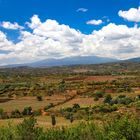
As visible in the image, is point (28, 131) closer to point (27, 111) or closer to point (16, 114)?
point (16, 114)

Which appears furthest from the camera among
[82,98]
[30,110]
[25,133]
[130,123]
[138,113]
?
[82,98]

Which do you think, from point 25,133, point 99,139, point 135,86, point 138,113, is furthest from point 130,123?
point 135,86

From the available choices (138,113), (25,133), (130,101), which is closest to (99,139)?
(25,133)

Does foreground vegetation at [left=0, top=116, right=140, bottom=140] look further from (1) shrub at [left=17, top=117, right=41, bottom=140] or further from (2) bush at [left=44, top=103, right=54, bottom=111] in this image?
(2) bush at [left=44, top=103, right=54, bottom=111]

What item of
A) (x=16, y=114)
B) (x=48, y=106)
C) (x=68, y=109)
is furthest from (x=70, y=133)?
(x=48, y=106)

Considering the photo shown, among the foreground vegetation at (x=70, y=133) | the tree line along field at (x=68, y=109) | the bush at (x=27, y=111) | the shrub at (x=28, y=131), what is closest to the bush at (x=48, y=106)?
the tree line along field at (x=68, y=109)

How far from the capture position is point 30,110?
100000 mm

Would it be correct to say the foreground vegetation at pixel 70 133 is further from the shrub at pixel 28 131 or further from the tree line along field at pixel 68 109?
the tree line along field at pixel 68 109

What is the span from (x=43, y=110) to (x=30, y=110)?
4094mm

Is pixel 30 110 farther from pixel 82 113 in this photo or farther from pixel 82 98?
pixel 82 98

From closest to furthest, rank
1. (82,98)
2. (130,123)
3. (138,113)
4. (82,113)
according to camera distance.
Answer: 1. (130,123)
2. (138,113)
3. (82,113)
4. (82,98)

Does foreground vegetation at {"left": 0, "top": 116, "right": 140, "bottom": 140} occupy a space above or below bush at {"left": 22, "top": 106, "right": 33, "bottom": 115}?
above

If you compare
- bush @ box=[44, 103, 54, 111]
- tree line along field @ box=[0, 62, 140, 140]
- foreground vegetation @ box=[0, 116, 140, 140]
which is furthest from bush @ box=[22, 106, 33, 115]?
foreground vegetation @ box=[0, 116, 140, 140]

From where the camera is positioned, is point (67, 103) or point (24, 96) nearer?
point (67, 103)
